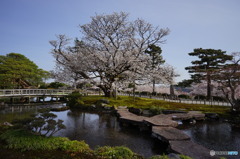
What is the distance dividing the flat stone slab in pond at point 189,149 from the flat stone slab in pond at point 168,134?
47 cm

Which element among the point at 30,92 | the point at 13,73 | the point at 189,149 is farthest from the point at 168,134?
the point at 13,73

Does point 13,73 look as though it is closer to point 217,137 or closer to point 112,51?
point 112,51

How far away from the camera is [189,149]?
685cm

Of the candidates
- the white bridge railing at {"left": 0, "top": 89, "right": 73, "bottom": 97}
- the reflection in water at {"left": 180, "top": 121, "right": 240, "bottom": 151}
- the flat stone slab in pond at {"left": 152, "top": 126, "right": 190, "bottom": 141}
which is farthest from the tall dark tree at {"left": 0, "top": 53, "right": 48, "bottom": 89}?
the reflection in water at {"left": 180, "top": 121, "right": 240, "bottom": 151}

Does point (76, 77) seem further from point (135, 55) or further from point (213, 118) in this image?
point (213, 118)

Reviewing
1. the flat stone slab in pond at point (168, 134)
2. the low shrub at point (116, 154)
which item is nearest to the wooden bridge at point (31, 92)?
the low shrub at point (116, 154)

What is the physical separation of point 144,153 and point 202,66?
32.4 metres

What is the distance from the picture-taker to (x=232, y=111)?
16.3m

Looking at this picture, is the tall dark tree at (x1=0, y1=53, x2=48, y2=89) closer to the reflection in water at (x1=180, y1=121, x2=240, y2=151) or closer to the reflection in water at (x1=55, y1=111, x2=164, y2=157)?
the reflection in water at (x1=55, y1=111, x2=164, y2=157)

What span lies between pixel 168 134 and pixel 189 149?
1999mm

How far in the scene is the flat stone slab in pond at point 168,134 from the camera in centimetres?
816

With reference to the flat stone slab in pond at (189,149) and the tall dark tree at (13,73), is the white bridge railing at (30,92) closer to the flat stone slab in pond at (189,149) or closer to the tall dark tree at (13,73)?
the tall dark tree at (13,73)

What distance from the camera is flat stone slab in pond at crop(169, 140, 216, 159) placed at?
20.7ft

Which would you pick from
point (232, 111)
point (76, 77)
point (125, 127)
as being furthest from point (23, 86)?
point (232, 111)
